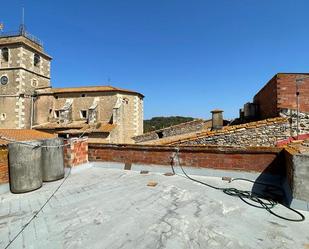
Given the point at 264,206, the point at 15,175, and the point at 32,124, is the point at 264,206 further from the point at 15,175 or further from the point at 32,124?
the point at 32,124

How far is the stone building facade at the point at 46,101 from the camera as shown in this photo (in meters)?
24.9

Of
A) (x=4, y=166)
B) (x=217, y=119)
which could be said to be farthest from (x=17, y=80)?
(x=4, y=166)

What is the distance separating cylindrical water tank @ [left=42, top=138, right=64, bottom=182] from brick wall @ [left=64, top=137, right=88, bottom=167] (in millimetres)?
524

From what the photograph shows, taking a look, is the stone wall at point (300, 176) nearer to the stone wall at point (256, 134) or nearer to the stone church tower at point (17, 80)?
the stone wall at point (256, 134)

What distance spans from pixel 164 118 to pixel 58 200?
64021 millimetres

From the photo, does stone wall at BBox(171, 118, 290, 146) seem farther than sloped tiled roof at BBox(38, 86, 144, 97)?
No

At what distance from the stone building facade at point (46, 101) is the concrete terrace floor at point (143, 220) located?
19.8 m

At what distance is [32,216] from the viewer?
3363 mm

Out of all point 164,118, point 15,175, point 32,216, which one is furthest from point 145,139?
point 164,118

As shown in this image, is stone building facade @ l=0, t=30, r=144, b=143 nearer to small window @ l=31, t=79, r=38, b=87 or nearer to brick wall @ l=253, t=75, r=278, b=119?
small window @ l=31, t=79, r=38, b=87

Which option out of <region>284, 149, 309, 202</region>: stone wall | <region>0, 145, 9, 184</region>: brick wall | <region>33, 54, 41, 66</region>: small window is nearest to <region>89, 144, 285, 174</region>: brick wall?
<region>284, 149, 309, 202</region>: stone wall

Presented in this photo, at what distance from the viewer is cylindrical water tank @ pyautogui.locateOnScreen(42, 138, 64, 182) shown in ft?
17.2

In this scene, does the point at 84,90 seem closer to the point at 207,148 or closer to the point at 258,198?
the point at 207,148

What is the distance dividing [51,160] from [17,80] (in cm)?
2625
